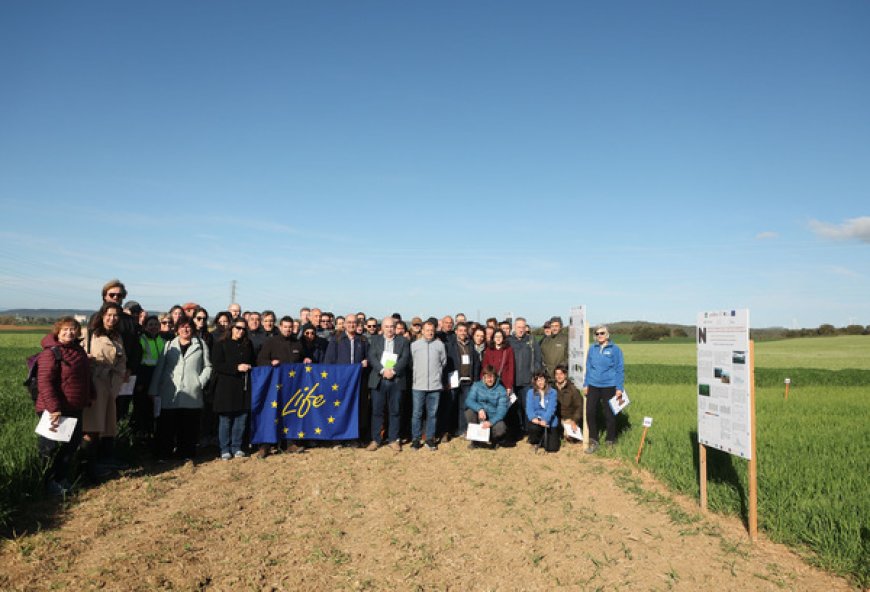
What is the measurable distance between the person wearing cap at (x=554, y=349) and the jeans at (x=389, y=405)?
124 inches

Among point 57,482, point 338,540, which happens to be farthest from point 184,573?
point 57,482

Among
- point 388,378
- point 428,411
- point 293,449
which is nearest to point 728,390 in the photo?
point 428,411

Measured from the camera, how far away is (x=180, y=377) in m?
8.07

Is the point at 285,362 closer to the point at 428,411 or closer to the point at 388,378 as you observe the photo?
the point at 388,378

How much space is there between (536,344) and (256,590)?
24.5 ft

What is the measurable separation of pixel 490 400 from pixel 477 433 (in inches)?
26.1

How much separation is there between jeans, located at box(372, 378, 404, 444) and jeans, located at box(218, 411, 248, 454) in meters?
2.18

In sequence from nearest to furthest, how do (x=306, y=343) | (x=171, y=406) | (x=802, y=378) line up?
(x=171, y=406) → (x=306, y=343) → (x=802, y=378)

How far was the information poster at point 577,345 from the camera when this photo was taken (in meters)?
9.74

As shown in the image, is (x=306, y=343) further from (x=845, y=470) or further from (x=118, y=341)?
(x=845, y=470)

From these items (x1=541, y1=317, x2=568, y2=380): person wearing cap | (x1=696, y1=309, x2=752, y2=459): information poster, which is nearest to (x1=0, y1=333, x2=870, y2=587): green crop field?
(x1=696, y1=309, x2=752, y2=459): information poster

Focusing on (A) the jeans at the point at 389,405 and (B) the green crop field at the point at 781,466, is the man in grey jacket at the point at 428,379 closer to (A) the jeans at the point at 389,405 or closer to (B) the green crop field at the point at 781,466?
(A) the jeans at the point at 389,405

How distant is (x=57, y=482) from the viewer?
6.32 metres

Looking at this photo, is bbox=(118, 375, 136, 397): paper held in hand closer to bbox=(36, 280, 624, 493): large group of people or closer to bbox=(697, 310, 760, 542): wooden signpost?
bbox=(36, 280, 624, 493): large group of people
